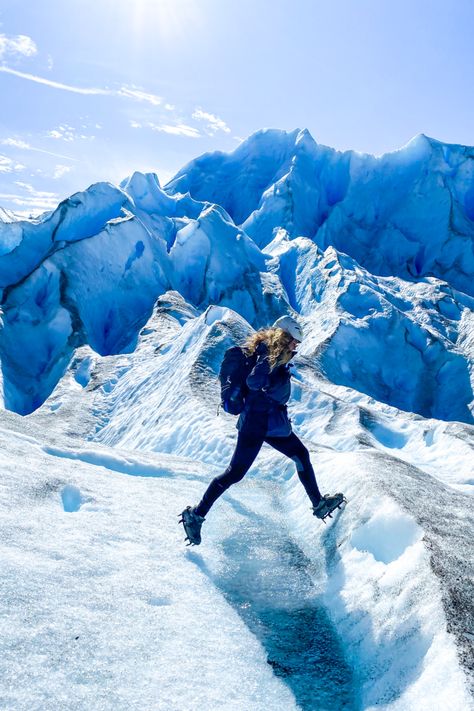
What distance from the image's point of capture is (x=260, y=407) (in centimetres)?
404

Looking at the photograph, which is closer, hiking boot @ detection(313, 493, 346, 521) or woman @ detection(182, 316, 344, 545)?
woman @ detection(182, 316, 344, 545)

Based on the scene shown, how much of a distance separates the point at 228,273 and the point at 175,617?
2922 cm

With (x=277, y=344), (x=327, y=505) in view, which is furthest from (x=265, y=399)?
(x=327, y=505)

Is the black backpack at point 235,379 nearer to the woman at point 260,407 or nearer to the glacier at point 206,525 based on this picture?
the woman at point 260,407

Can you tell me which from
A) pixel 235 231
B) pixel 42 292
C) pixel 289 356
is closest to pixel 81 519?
pixel 289 356

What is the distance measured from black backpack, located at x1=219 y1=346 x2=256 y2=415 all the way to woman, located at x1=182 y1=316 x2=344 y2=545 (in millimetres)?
55

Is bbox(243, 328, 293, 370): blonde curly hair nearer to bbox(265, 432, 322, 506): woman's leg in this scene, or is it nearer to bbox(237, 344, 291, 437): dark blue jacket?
bbox(237, 344, 291, 437): dark blue jacket

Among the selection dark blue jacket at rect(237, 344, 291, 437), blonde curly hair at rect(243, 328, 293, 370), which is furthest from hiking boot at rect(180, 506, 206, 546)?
blonde curly hair at rect(243, 328, 293, 370)

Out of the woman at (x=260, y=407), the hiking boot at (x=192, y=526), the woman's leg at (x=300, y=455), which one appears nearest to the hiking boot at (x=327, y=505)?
the woman's leg at (x=300, y=455)

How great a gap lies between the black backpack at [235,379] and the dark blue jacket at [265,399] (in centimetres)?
6

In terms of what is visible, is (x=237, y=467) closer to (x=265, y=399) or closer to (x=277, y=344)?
(x=265, y=399)

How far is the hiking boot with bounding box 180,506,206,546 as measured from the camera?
12.9ft

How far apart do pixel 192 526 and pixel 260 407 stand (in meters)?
1.00

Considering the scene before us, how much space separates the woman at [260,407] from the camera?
156 inches
